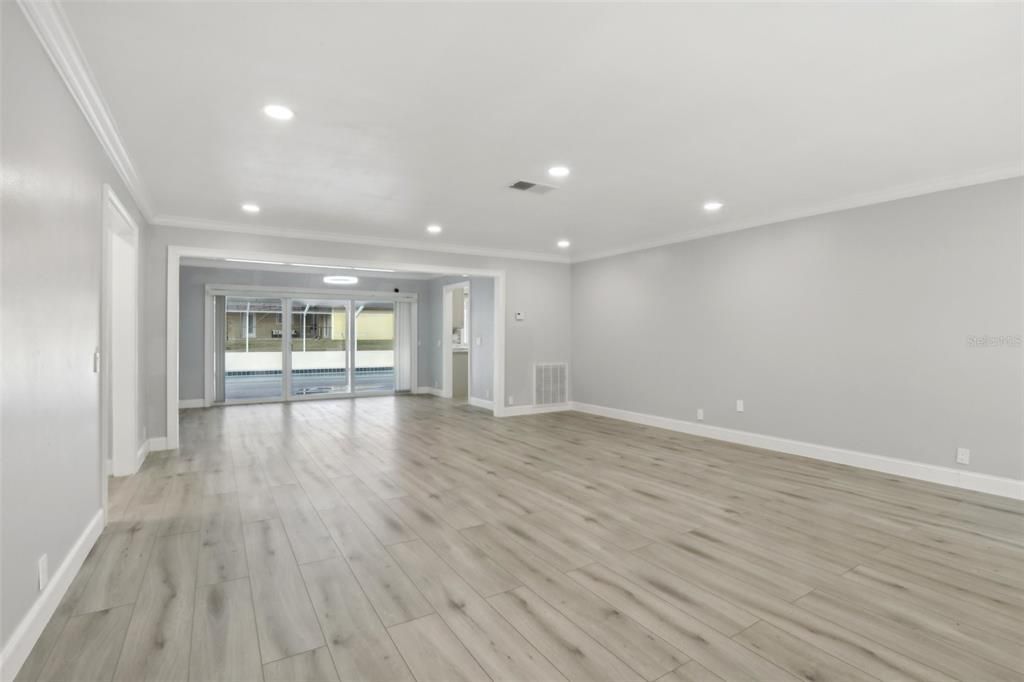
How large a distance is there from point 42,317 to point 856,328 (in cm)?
579

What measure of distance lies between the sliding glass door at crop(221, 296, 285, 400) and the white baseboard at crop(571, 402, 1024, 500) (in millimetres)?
6671

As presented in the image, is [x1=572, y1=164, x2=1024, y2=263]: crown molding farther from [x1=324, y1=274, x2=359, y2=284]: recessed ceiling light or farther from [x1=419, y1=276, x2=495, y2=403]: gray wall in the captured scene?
[x1=324, y1=274, x2=359, y2=284]: recessed ceiling light

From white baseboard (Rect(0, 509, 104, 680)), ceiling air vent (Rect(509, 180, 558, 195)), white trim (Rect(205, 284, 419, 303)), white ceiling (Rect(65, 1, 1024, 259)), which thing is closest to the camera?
white baseboard (Rect(0, 509, 104, 680))

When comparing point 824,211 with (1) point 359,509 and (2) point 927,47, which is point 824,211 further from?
(1) point 359,509

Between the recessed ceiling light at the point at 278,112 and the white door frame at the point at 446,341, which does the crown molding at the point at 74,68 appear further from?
the white door frame at the point at 446,341

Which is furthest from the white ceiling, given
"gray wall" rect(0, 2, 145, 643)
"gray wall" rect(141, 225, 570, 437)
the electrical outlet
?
the electrical outlet

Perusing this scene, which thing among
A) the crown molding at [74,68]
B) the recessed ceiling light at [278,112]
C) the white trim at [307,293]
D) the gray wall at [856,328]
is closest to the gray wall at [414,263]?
the gray wall at [856,328]

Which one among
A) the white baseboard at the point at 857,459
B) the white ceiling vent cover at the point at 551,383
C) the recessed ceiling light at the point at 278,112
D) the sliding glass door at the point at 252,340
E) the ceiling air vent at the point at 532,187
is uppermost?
the ceiling air vent at the point at 532,187

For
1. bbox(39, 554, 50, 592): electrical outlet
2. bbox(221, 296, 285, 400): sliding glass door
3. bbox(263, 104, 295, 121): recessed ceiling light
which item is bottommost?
bbox(39, 554, 50, 592): electrical outlet

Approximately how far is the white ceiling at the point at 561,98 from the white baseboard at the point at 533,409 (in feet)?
12.3

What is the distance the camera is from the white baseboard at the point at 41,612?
67.2 inches

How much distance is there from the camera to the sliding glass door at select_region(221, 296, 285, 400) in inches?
347

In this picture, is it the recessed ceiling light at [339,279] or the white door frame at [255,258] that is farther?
the recessed ceiling light at [339,279]

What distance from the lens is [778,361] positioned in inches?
205
